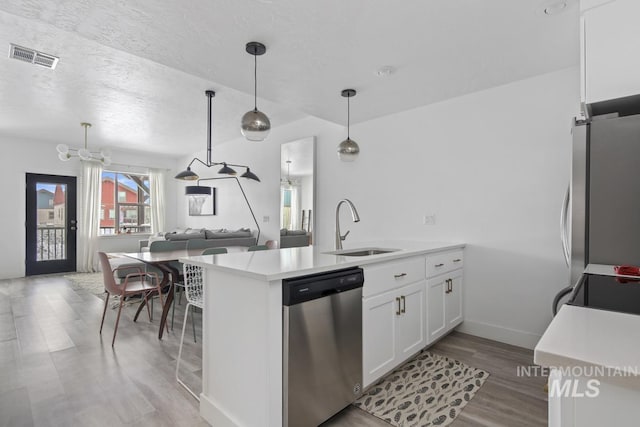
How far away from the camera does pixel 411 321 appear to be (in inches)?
90.4

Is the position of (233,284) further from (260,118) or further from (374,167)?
(374,167)

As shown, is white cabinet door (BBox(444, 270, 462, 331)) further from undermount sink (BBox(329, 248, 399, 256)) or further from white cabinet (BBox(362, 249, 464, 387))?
undermount sink (BBox(329, 248, 399, 256))

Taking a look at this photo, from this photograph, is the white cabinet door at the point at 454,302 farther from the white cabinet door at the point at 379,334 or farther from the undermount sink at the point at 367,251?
the white cabinet door at the point at 379,334

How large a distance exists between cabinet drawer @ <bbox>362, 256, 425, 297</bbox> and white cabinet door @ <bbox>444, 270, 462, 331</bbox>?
1.94 ft

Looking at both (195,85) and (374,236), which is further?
(374,236)

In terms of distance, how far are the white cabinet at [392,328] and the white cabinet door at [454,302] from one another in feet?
1.60

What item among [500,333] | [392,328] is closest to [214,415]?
[392,328]

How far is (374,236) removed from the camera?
3.91 m

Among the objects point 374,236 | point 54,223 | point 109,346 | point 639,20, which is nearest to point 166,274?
point 109,346

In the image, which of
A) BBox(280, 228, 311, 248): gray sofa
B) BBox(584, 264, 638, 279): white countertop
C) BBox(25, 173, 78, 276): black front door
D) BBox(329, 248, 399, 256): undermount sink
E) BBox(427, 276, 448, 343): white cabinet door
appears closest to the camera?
BBox(584, 264, 638, 279): white countertop

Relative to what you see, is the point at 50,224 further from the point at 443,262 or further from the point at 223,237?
the point at 443,262

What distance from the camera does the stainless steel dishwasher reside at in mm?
1509

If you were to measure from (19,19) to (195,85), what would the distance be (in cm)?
150

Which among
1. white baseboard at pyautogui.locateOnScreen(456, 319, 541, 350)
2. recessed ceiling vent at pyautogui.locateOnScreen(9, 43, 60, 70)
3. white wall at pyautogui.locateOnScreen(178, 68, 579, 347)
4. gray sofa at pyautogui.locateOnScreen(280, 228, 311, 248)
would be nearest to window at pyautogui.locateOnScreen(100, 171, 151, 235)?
gray sofa at pyautogui.locateOnScreen(280, 228, 311, 248)
